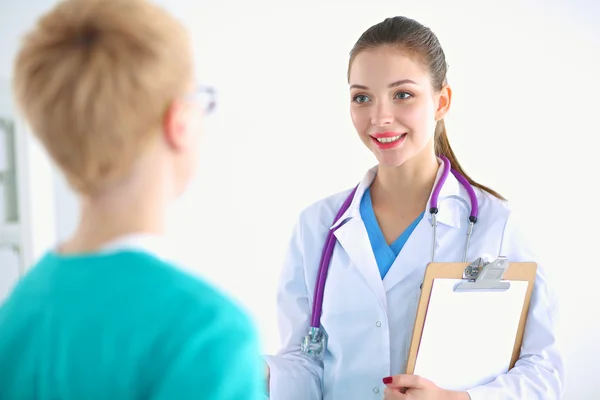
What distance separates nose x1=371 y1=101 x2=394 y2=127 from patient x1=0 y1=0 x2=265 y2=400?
31.7 inches

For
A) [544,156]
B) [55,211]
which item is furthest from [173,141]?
[544,156]

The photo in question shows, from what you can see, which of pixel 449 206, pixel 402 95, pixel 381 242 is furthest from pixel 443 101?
pixel 381 242

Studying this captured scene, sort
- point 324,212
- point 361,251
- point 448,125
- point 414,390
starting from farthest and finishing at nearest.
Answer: point 448,125 → point 324,212 → point 361,251 → point 414,390

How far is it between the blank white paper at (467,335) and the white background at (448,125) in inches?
50.7

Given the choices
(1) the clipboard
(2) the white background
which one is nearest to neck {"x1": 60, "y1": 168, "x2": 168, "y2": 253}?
(1) the clipboard

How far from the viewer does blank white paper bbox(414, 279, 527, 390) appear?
1293 mm

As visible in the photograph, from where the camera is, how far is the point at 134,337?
2.01 ft

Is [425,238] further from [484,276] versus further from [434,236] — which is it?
[484,276]

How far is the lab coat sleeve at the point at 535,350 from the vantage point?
52.7 inches

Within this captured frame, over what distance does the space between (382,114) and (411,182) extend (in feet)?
0.66

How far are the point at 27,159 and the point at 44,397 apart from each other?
6.12ft

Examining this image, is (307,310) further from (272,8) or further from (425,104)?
(272,8)

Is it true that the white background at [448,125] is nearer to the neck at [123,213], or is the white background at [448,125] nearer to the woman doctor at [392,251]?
the woman doctor at [392,251]

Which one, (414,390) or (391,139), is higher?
(391,139)
